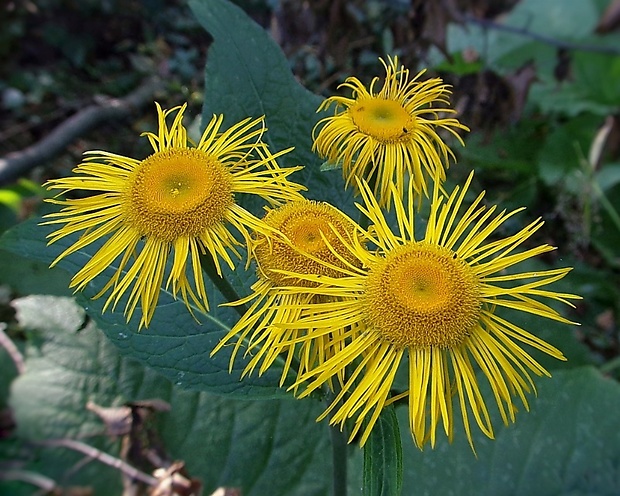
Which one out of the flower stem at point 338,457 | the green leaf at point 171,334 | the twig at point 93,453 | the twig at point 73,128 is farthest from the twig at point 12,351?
the flower stem at point 338,457

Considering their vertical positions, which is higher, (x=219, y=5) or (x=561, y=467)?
(x=219, y=5)

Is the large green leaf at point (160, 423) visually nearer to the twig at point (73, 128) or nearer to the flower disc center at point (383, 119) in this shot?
the twig at point (73, 128)

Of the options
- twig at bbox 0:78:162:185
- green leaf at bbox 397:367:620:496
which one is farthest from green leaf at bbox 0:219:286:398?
twig at bbox 0:78:162:185

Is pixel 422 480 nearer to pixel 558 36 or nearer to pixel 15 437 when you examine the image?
pixel 15 437

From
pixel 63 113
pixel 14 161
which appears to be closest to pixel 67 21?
pixel 63 113

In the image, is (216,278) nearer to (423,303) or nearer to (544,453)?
(423,303)
